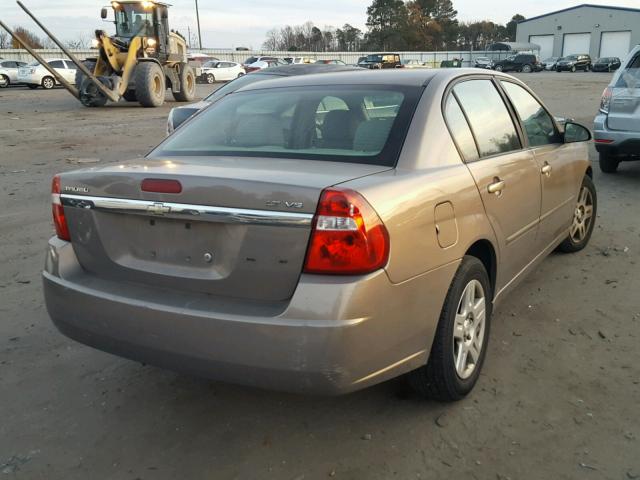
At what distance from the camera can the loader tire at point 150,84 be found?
62.6ft

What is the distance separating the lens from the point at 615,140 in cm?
741

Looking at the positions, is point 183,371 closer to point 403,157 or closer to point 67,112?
point 403,157

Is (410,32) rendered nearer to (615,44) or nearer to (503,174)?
(615,44)

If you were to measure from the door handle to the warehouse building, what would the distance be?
234 feet

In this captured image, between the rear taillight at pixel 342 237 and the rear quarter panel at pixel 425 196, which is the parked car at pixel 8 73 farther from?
the rear taillight at pixel 342 237

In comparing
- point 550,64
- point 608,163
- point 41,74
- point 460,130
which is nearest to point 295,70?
point 608,163

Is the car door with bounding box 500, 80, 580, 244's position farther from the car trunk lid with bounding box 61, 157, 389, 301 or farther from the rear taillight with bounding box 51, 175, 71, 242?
the rear taillight with bounding box 51, 175, 71, 242

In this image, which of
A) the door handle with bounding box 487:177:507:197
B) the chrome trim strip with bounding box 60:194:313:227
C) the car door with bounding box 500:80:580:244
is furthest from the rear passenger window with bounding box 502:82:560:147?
the chrome trim strip with bounding box 60:194:313:227

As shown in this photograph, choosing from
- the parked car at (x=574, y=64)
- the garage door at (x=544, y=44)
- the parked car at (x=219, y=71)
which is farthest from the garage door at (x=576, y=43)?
the parked car at (x=219, y=71)

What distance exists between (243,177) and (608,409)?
79.8 inches

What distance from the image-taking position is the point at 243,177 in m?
2.37

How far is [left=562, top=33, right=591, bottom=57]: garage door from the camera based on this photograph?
69750 millimetres

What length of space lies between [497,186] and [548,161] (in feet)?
3.38

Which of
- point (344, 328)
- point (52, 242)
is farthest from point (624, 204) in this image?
point (52, 242)
